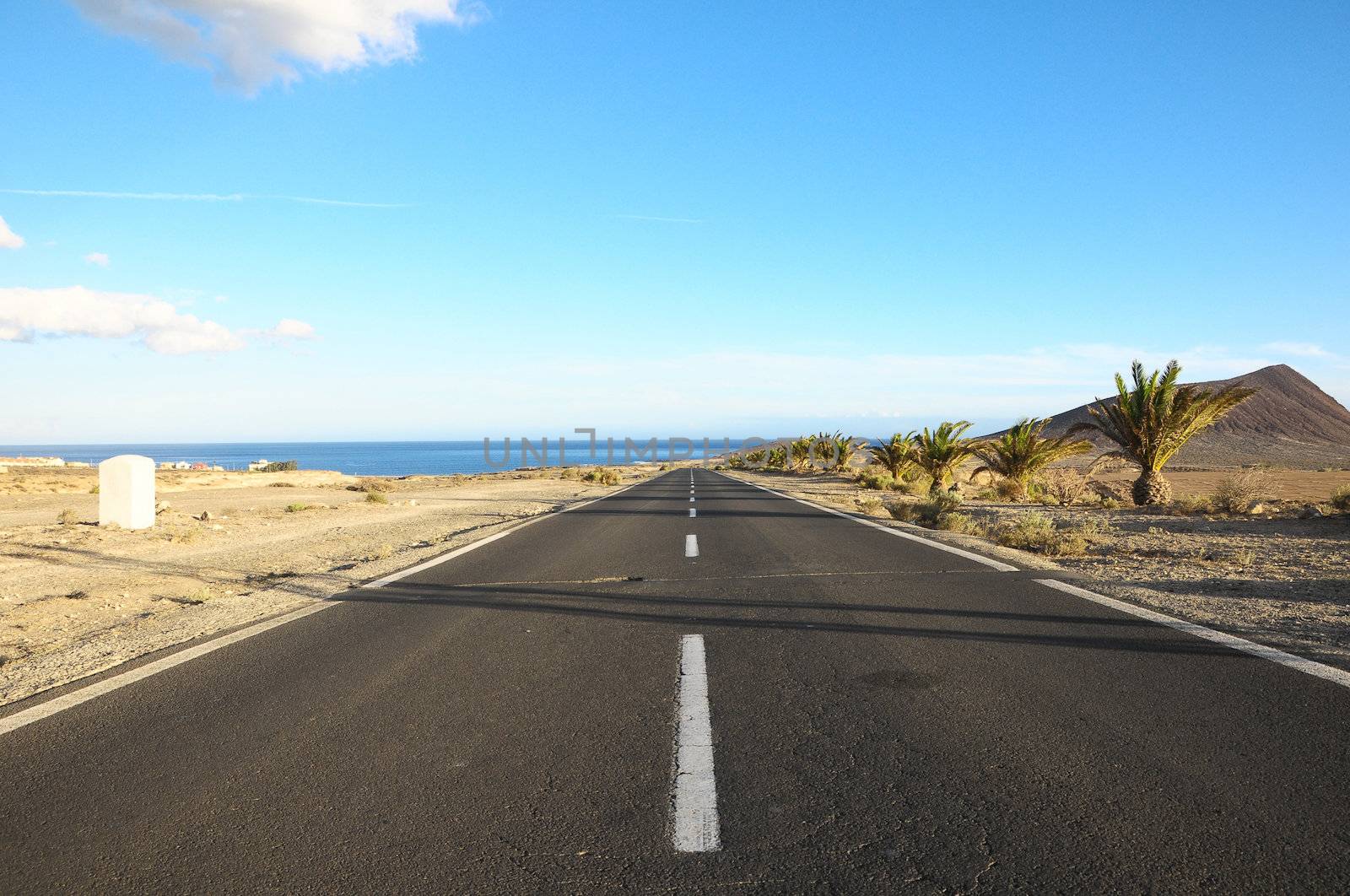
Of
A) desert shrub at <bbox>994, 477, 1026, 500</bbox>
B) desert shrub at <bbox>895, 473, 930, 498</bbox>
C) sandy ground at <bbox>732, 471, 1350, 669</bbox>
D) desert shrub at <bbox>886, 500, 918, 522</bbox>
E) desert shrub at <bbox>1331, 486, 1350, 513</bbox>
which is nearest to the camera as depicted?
sandy ground at <bbox>732, 471, 1350, 669</bbox>

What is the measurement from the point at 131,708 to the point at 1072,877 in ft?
16.1

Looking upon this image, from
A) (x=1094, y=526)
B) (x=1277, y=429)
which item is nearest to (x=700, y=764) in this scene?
(x=1094, y=526)

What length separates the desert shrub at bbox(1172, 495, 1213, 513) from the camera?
56.2 feet

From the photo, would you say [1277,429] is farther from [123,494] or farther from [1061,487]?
[123,494]

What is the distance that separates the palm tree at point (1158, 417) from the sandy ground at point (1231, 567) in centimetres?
241

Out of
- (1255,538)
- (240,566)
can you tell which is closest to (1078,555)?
(1255,538)

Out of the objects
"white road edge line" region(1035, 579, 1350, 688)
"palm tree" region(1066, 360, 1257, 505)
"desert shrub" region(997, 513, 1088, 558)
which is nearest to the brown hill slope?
"palm tree" region(1066, 360, 1257, 505)

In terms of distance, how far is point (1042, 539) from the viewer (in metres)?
11.6

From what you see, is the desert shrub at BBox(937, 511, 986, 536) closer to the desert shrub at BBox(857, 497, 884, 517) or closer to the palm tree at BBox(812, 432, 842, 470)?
the desert shrub at BBox(857, 497, 884, 517)

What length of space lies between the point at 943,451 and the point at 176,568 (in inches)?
968

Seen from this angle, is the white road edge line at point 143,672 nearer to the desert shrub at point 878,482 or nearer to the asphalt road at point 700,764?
the asphalt road at point 700,764

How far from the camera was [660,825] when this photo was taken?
10.3 ft

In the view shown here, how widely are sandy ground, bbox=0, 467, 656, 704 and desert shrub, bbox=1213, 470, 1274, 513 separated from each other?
48.6 feet

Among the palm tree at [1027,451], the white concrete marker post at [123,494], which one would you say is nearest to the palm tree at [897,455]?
the palm tree at [1027,451]
